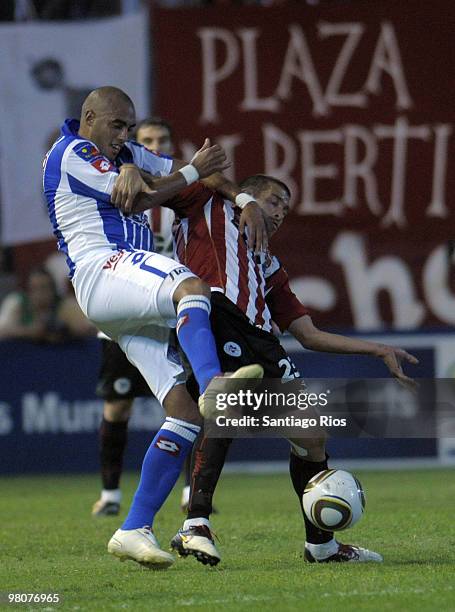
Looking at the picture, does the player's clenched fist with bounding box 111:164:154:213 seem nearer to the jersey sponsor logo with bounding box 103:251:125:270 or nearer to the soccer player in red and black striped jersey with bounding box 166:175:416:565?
the jersey sponsor logo with bounding box 103:251:125:270

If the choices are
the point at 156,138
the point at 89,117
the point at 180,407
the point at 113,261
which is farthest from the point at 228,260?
the point at 156,138

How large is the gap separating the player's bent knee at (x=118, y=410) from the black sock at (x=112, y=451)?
0.09 feet

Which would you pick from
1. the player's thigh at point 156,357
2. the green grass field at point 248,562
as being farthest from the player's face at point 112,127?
the green grass field at point 248,562

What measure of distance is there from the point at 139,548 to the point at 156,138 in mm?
3551

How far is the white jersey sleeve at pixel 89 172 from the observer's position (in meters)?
5.82

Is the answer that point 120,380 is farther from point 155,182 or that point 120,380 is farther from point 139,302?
point 139,302

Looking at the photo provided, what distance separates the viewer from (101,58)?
44.0 feet

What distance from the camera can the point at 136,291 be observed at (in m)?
5.63

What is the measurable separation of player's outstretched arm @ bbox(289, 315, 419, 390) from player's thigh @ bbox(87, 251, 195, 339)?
808 millimetres

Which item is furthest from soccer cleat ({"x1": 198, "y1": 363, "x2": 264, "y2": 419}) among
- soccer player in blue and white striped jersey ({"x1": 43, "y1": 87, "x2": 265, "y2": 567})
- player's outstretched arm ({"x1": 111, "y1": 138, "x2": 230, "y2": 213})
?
player's outstretched arm ({"x1": 111, "y1": 138, "x2": 230, "y2": 213})

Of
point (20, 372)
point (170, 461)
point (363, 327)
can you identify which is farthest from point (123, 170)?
point (363, 327)

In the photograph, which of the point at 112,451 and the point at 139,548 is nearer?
the point at 139,548

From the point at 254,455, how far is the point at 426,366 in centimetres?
175

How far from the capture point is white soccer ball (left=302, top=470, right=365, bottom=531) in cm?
575
